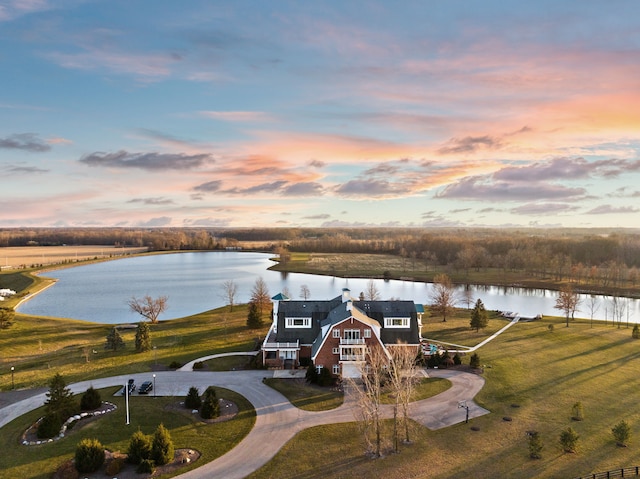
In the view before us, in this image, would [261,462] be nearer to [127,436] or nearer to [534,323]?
[127,436]

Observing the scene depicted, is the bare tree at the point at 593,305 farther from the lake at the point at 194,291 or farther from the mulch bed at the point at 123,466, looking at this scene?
the mulch bed at the point at 123,466

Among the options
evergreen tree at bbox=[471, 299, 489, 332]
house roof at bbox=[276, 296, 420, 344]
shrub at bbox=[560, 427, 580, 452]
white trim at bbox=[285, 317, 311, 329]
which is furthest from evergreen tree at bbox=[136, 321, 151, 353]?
shrub at bbox=[560, 427, 580, 452]

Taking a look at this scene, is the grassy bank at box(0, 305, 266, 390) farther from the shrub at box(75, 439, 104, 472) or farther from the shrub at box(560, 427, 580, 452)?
the shrub at box(560, 427, 580, 452)

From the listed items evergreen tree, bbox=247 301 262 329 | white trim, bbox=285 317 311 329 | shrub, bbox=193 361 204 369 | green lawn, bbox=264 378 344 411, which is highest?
white trim, bbox=285 317 311 329

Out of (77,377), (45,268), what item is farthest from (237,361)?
(45,268)

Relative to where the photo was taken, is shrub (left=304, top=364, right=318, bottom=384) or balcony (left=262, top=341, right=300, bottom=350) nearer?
shrub (left=304, top=364, right=318, bottom=384)

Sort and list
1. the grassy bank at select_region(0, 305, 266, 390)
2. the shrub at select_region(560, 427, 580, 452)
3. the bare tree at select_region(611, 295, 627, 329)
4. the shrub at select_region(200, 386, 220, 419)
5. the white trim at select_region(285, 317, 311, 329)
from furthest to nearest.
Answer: the bare tree at select_region(611, 295, 627, 329) < the white trim at select_region(285, 317, 311, 329) < the grassy bank at select_region(0, 305, 266, 390) < the shrub at select_region(200, 386, 220, 419) < the shrub at select_region(560, 427, 580, 452)

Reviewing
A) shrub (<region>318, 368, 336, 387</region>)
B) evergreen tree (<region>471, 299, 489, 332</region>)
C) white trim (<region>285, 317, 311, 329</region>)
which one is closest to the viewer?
shrub (<region>318, 368, 336, 387</region>)
